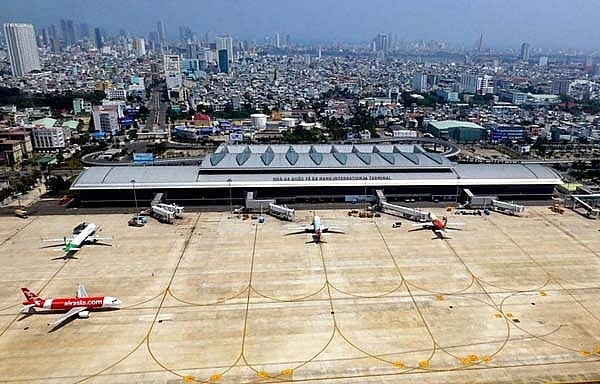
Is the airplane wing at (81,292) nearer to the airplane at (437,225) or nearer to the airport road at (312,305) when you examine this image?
the airport road at (312,305)

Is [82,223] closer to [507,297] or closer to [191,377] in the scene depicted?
[191,377]

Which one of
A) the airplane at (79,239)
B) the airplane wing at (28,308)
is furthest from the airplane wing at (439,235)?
the airplane wing at (28,308)

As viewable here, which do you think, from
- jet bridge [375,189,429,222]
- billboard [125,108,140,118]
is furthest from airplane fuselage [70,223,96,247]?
billboard [125,108,140,118]

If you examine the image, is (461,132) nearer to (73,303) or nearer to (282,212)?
(282,212)

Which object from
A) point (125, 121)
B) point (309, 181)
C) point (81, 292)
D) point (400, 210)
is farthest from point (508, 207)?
point (125, 121)

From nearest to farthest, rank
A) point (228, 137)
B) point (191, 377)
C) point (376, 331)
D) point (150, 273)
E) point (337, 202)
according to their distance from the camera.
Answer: point (191, 377)
point (376, 331)
point (150, 273)
point (337, 202)
point (228, 137)

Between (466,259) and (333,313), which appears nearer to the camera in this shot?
(333,313)

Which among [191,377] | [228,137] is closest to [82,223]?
[191,377]

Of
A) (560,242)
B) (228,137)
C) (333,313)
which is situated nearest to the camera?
→ (333,313)
